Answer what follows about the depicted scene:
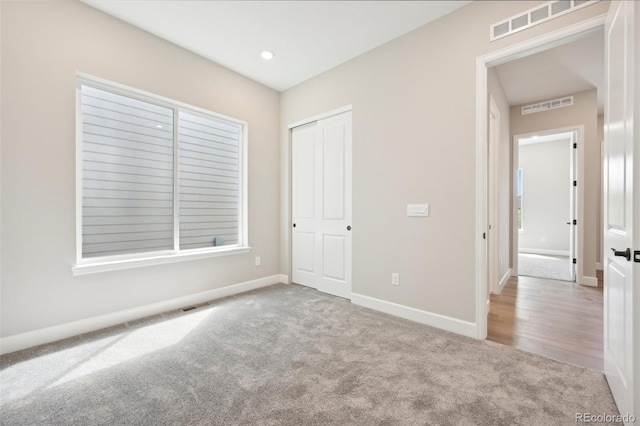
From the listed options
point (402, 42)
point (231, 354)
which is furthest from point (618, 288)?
point (402, 42)

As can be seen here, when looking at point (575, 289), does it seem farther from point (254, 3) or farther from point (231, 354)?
point (254, 3)

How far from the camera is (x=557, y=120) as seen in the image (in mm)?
4477

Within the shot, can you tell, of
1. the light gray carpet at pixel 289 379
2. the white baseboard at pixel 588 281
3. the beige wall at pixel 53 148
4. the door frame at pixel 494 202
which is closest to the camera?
the light gray carpet at pixel 289 379

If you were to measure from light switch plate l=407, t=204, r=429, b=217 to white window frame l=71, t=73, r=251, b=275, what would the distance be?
7.53 feet

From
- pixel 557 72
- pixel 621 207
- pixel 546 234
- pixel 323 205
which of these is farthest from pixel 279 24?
pixel 546 234

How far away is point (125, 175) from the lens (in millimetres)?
2883

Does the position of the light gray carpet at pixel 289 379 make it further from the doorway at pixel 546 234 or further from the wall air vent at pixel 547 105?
the wall air vent at pixel 547 105

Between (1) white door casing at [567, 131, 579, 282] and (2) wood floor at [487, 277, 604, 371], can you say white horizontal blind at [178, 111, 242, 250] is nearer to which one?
(2) wood floor at [487, 277, 604, 371]

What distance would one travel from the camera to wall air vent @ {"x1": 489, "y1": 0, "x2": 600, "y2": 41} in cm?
202

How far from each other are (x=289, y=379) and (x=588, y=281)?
16.5 ft

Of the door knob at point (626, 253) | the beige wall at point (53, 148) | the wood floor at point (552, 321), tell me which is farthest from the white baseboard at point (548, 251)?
the beige wall at point (53, 148)

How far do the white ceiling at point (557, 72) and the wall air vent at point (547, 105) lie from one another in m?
0.09

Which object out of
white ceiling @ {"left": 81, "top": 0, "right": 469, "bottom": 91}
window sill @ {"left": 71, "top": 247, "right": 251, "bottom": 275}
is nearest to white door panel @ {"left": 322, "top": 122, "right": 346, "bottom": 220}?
white ceiling @ {"left": 81, "top": 0, "right": 469, "bottom": 91}

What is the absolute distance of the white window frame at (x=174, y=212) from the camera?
8.25 ft
